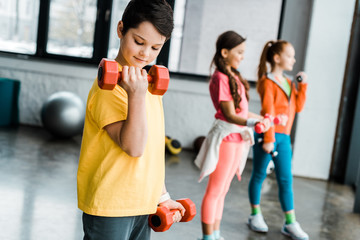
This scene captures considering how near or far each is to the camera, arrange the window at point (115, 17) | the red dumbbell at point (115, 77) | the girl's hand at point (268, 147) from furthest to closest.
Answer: the window at point (115, 17)
the girl's hand at point (268, 147)
the red dumbbell at point (115, 77)

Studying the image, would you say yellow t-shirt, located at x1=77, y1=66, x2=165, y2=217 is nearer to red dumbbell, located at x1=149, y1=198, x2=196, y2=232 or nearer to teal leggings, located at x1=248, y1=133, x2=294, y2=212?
red dumbbell, located at x1=149, y1=198, x2=196, y2=232

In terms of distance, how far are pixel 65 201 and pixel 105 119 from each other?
2.03 m

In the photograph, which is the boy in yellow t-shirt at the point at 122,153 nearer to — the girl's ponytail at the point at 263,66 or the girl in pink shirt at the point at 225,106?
the girl in pink shirt at the point at 225,106

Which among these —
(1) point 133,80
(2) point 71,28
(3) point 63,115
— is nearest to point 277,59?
(1) point 133,80

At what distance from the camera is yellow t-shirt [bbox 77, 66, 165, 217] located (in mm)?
1128

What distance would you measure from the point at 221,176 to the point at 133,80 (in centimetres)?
143

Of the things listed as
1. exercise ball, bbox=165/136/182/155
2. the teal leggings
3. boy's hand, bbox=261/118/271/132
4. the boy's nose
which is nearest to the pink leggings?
boy's hand, bbox=261/118/271/132

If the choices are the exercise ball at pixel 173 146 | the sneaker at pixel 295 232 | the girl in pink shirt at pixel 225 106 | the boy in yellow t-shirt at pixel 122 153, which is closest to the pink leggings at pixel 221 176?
the girl in pink shirt at pixel 225 106

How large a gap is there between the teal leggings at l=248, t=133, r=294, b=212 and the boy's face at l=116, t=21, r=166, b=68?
65.0 inches

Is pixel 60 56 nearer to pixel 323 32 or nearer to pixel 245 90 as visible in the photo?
pixel 323 32

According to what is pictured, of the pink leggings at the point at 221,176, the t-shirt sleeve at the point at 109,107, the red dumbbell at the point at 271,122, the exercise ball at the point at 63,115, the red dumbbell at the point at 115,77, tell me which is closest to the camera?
the red dumbbell at the point at 115,77

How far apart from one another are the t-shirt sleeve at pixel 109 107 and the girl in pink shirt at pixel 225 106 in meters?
1.20

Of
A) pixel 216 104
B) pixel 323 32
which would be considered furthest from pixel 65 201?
pixel 323 32

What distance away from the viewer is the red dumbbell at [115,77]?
99 centimetres
